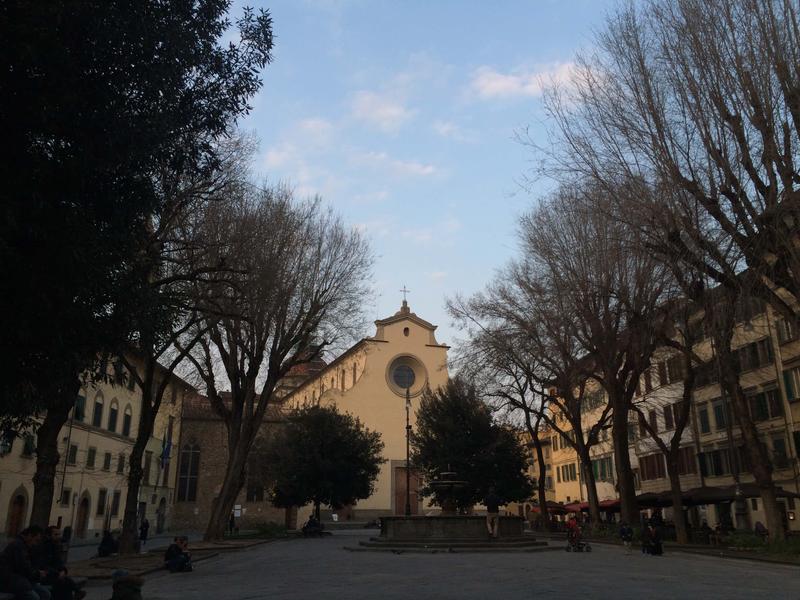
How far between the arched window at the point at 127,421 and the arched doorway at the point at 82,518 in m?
5.85

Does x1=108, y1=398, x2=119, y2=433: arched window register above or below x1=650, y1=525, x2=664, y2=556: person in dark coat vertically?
above

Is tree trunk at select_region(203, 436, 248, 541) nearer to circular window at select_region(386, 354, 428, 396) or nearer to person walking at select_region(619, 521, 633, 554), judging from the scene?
person walking at select_region(619, 521, 633, 554)

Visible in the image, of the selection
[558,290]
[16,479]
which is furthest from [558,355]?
[16,479]

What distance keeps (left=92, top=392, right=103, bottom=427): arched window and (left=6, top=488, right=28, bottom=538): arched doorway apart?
7363 mm

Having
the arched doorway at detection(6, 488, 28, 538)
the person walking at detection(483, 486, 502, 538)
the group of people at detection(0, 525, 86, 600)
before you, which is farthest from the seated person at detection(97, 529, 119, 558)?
the person walking at detection(483, 486, 502, 538)

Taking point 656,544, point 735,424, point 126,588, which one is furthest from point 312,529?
point 126,588

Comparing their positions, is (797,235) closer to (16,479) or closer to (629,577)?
(629,577)

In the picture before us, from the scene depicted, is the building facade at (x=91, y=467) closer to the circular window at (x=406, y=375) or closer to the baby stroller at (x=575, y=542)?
the baby stroller at (x=575, y=542)

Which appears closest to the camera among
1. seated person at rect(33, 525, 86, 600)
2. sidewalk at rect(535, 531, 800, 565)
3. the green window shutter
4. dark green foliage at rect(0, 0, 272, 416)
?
dark green foliage at rect(0, 0, 272, 416)

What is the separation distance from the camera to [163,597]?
408 inches

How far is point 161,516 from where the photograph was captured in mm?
47438

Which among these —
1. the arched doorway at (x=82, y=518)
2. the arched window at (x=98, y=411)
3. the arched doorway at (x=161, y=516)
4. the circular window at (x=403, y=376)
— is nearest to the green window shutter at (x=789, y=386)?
the circular window at (x=403, y=376)

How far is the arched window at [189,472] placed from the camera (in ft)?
169

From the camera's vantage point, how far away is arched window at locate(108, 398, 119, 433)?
123 ft
